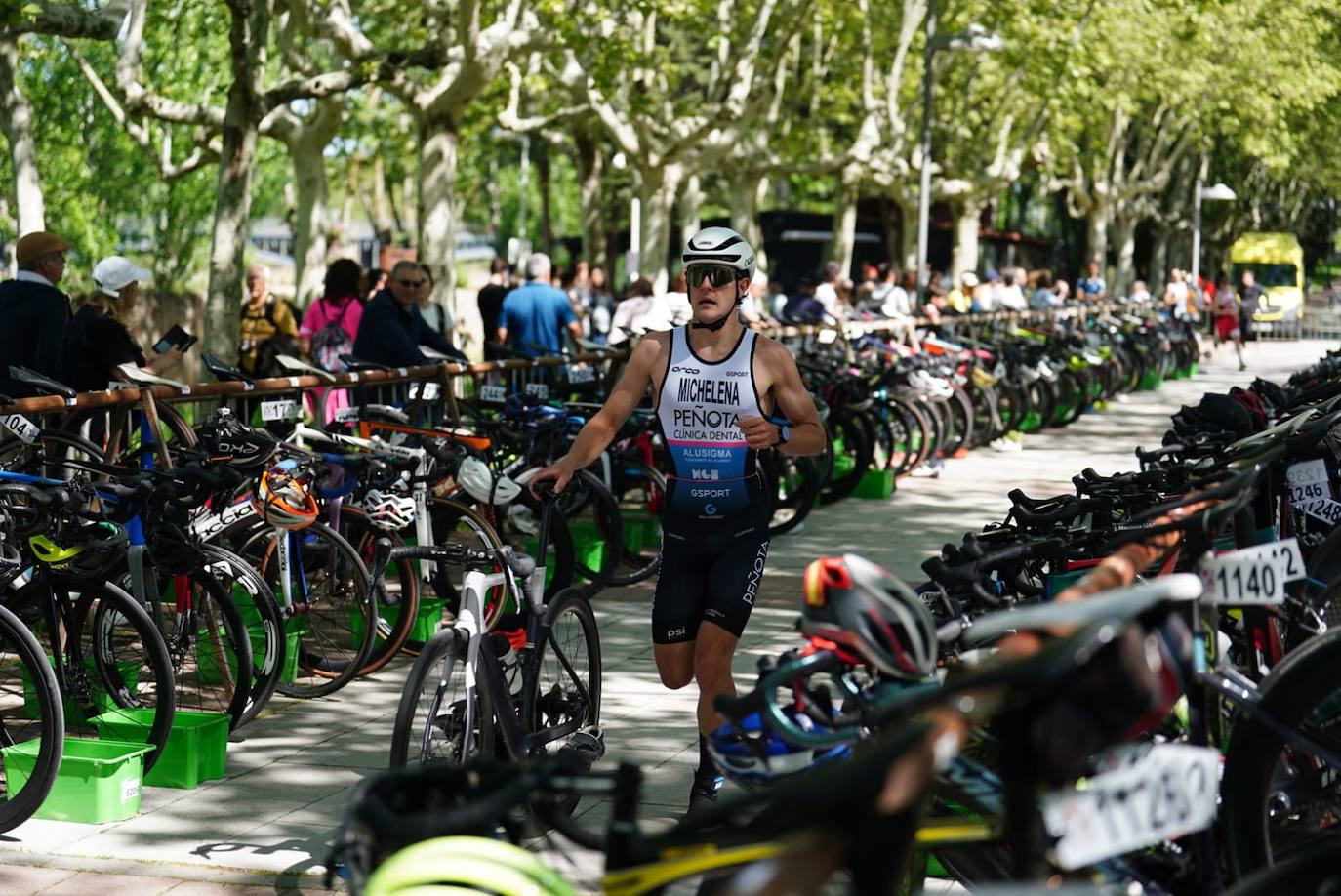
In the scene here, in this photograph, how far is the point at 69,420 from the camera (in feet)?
31.9

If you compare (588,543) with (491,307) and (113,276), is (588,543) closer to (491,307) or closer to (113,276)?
(113,276)

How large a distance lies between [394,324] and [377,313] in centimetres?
13

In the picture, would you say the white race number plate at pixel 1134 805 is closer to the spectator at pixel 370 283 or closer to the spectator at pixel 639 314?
the spectator at pixel 370 283

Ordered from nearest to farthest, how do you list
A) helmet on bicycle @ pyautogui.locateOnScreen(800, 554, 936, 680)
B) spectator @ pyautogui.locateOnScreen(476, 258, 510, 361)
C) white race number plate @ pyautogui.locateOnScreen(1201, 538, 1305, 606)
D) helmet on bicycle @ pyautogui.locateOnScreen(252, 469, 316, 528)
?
helmet on bicycle @ pyautogui.locateOnScreen(800, 554, 936, 680) < white race number plate @ pyautogui.locateOnScreen(1201, 538, 1305, 606) < helmet on bicycle @ pyautogui.locateOnScreen(252, 469, 316, 528) < spectator @ pyautogui.locateOnScreen(476, 258, 510, 361)

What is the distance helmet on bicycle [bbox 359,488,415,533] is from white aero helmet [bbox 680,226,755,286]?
2845 millimetres

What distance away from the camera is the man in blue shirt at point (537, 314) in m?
15.4

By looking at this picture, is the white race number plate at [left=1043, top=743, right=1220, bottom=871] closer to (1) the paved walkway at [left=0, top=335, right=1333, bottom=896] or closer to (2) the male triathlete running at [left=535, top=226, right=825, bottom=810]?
(1) the paved walkway at [left=0, top=335, right=1333, bottom=896]

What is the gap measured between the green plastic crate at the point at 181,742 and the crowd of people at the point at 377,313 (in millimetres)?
2414

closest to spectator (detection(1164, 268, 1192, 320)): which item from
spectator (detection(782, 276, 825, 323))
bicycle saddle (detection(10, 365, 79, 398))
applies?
spectator (detection(782, 276, 825, 323))

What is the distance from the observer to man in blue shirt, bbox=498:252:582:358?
15.4 m

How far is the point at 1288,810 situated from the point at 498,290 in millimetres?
15576

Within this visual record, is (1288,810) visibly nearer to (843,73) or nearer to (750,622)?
(750,622)

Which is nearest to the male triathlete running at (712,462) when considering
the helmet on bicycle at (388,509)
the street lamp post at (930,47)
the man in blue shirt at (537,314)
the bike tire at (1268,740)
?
the bike tire at (1268,740)

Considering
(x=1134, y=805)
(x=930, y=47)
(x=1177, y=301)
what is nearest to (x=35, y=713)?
(x=1134, y=805)
